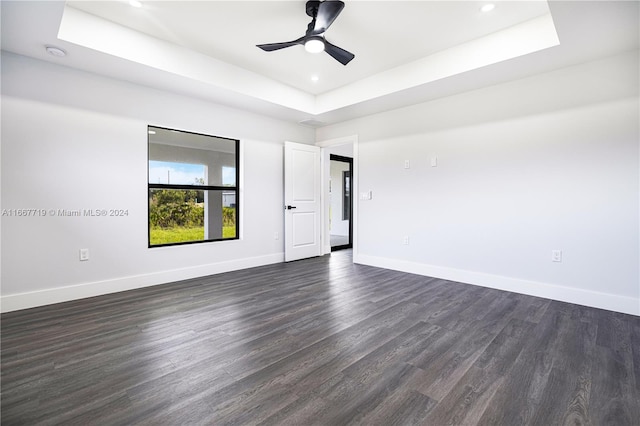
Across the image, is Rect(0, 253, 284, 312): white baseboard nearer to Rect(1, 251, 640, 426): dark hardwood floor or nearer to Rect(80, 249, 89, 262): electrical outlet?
Rect(1, 251, 640, 426): dark hardwood floor

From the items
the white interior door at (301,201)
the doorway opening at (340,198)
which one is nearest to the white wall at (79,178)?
the white interior door at (301,201)

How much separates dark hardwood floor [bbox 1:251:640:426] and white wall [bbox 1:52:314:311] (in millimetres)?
357

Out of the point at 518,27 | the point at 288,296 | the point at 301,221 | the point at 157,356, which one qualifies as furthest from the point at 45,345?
the point at 518,27

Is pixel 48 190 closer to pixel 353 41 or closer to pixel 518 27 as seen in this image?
pixel 353 41

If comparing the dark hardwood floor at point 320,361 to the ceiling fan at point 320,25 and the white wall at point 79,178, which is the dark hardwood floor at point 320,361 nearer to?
the white wall at point 79,178

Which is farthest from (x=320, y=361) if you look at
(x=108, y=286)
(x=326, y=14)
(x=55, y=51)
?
(x=55, y=51)

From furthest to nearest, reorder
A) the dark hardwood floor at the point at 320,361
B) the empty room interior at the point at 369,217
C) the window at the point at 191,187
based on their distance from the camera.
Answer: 1. the window at the point at 191,187
2. the empty room interior at the point at 369,217
3. the dark hardwood floor at the point at 320,361

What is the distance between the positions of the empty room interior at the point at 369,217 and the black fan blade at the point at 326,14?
0.06ft

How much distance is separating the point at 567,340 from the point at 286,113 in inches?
170

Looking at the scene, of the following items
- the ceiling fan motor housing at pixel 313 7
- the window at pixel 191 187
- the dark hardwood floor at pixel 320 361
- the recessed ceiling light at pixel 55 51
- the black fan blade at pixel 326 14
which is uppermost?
the ceiling fan motor housing at pixel 313 7

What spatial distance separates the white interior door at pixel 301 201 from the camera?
5.18 m

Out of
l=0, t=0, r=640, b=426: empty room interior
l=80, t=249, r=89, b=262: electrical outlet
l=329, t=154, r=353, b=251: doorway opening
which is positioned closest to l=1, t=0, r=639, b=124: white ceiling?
l=0, t=0, r=640, b=426: empty room interior

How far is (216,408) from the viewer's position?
4.98ft

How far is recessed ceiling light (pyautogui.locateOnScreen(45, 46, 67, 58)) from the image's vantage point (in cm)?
277
